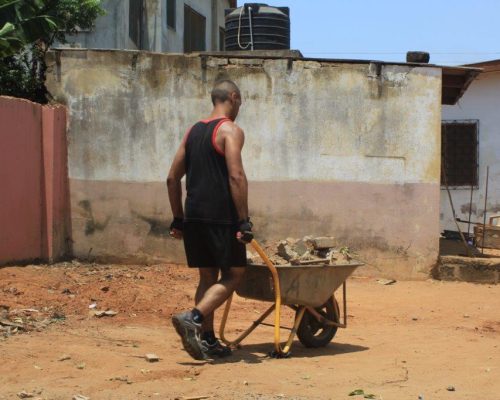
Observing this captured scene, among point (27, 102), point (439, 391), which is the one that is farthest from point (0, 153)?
point (439, 391)

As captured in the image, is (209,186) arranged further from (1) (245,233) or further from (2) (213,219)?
(1) (245,233)

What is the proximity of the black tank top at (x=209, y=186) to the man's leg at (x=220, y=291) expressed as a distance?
0.40m

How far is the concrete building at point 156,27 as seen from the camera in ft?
63.0

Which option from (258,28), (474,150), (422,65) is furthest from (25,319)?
(474,150)

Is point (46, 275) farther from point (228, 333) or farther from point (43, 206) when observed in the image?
point (228, 333)

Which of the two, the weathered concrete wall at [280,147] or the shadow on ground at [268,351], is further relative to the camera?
the weathered concrete wall at [280,147]

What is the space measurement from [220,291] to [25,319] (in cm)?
234

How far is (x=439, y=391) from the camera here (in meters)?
5.42

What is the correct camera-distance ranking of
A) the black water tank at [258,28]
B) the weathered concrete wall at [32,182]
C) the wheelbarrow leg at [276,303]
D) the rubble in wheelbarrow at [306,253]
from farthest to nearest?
1. the black water tank at [258,28]
2. the weathered concrete wall at [32,182]
3. the rubble in wheelbarrow at [306,253]
4. the wheelbarrow leg at [276,303]

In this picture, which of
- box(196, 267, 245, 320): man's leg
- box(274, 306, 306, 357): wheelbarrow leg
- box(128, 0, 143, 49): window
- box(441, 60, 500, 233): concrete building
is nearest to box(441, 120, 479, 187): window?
box(441, 60, 500, 233): concrete building

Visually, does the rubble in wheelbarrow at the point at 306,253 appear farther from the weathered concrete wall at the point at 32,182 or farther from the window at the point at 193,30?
the window at the point at 193,30

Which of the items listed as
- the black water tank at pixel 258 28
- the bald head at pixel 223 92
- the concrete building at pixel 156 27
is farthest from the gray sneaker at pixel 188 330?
the concrete building at pixel 156 27

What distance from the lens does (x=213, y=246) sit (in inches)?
241

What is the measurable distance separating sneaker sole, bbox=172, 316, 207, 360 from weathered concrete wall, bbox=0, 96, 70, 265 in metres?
4.62
